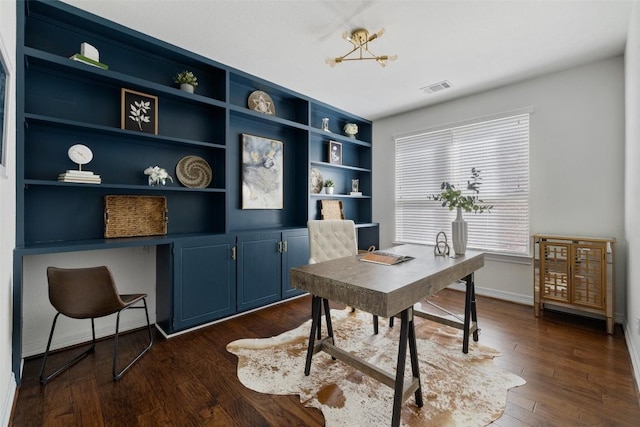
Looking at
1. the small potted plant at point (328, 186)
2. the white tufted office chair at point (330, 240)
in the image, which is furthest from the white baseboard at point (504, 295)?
the small potted plant at point (328, 186)

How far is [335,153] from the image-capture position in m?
4.55

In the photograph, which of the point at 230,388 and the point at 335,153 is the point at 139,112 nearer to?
the point at 230,388

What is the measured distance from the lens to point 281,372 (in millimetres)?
2018

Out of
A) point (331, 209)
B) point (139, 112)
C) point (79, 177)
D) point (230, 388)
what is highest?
Result: point (139, 112)

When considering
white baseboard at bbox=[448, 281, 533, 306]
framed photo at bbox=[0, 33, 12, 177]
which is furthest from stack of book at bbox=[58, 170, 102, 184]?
white baseboard at bbox=[448, 281, 533, 306]

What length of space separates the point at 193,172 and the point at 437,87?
310 centimetres

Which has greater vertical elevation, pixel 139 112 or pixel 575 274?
pixel 139 112

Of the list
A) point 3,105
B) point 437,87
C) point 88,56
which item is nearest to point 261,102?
point 88,56

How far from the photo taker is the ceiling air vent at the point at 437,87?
136 inches

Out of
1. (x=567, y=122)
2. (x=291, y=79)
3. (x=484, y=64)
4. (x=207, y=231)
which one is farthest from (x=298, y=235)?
(x=567, y=122)

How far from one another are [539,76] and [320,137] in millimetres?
2788

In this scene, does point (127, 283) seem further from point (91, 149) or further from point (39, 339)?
point (91, 149)

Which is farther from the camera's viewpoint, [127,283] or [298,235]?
[298,235]

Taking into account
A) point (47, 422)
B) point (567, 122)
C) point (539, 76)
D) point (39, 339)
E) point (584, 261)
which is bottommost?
point (47, 422)
